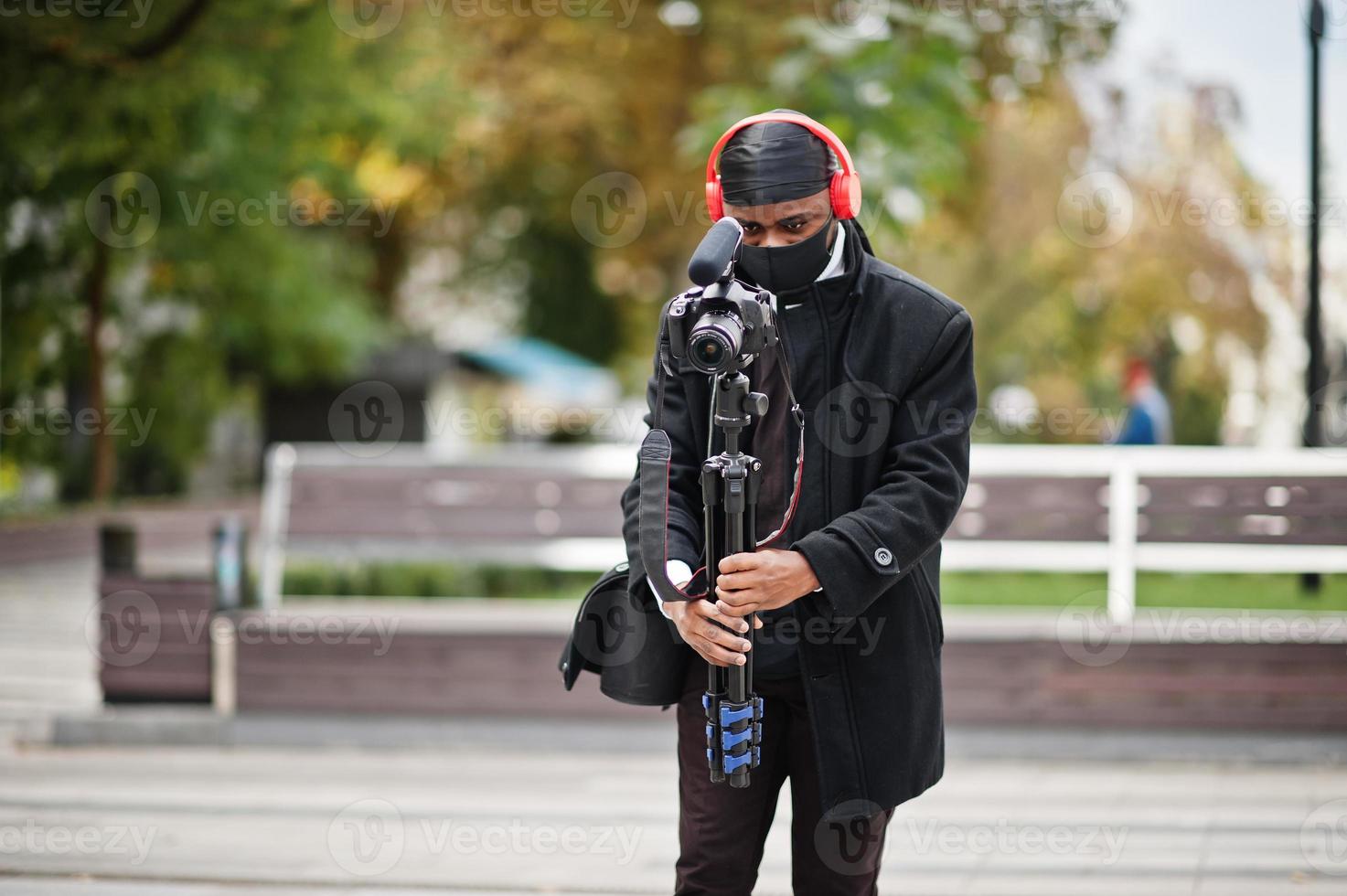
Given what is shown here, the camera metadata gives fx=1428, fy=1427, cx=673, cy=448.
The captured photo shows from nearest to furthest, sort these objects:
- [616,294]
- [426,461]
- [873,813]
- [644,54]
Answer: [873,813] < [426,461] < [644,54] < [616,294]

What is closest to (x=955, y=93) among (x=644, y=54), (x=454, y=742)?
(x=454, y=742)

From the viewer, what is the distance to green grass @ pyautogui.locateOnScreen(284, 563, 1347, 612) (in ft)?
32.7

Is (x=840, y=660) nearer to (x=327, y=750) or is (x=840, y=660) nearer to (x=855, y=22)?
(x=327, y=750)

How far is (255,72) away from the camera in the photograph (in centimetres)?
1020

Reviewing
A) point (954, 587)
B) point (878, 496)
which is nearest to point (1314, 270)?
point (954, 587)

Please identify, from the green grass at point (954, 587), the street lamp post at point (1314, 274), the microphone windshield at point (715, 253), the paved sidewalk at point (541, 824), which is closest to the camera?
the microphone windshield at point (715, 253)

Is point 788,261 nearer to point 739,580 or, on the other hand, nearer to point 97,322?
point 739,580

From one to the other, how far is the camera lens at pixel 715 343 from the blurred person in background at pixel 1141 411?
10.6m

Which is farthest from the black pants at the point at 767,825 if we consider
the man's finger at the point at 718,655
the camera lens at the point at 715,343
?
the camera lens at the point at 715,343

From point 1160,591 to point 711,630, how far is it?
9281 mm

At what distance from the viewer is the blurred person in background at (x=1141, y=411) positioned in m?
12.4

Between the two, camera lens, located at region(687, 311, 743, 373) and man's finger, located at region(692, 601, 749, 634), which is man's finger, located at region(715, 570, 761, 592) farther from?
camera lens, located at region(687, 311, 743, 373)

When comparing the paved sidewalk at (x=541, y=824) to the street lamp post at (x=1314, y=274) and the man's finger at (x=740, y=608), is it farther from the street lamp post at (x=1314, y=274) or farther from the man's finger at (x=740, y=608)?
the street lamp post at (x=1314, y=274)

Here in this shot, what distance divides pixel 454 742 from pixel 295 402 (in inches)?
875
